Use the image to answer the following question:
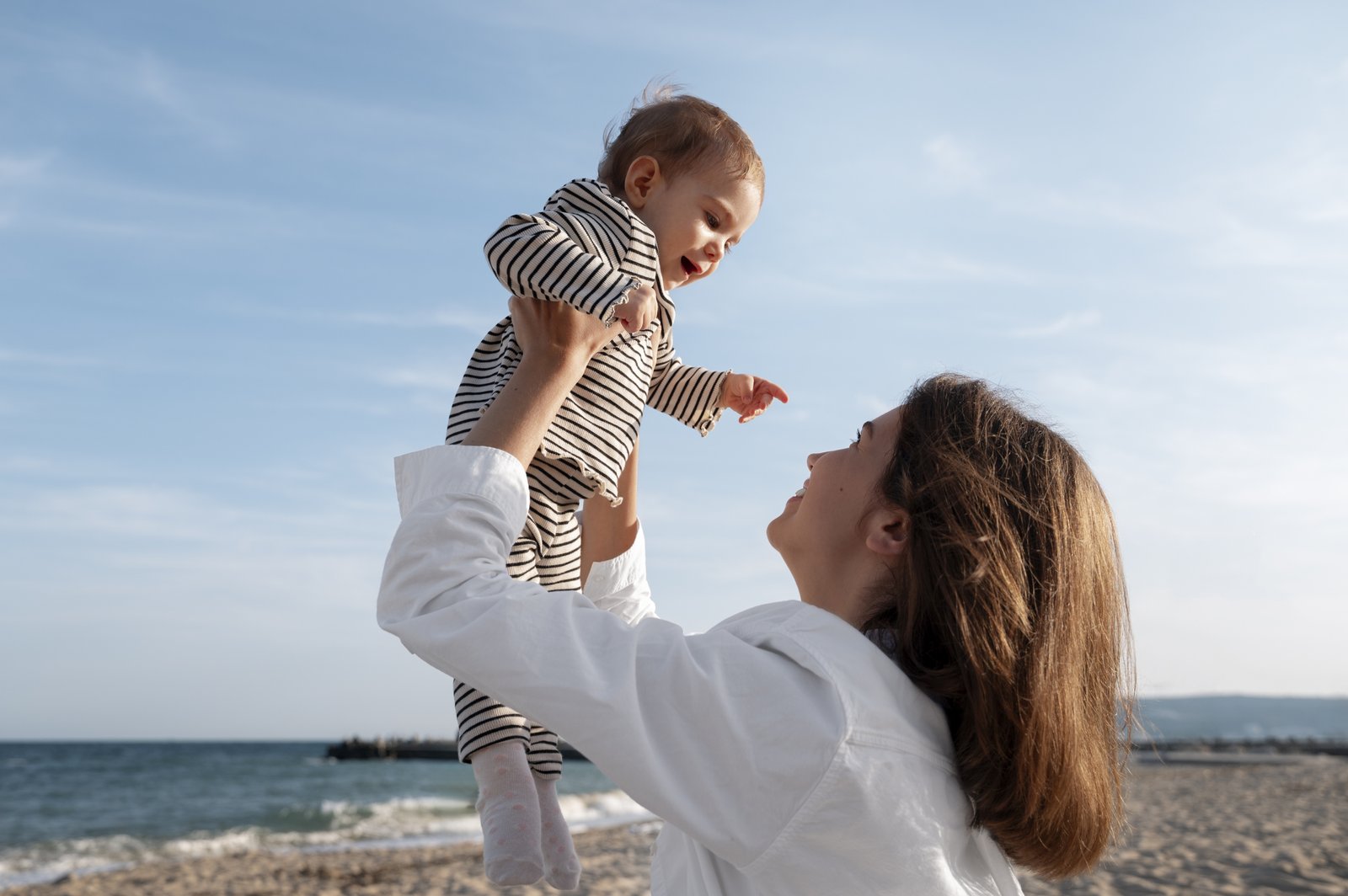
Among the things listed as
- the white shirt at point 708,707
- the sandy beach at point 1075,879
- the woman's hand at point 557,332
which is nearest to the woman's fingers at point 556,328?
the woman's hand at point 557,332

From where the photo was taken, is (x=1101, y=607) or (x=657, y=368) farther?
(x=657, y=368)

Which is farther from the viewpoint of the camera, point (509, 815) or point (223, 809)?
point (223, 809)

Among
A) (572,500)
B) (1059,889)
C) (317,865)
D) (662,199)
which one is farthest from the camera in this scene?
(317,865)

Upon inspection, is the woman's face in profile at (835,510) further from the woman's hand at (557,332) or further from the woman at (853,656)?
the woman's hand at (557,332)

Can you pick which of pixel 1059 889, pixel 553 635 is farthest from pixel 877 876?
pixel 1059 889

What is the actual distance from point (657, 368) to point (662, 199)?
405 millimetres

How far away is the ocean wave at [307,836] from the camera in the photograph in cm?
1522

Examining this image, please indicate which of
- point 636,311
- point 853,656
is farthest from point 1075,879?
point 636,311

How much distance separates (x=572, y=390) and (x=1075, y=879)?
7.62 m

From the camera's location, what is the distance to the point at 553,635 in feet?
4.47

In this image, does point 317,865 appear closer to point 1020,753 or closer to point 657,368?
point 657,368

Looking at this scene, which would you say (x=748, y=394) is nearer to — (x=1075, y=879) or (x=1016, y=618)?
(x=1016, y=618)

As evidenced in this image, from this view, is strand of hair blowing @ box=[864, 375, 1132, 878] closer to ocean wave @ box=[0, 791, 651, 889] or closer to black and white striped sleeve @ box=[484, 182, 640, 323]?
black and white striped sleeve @ box=[484, 182, 640, 323]

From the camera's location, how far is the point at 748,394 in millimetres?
2436
